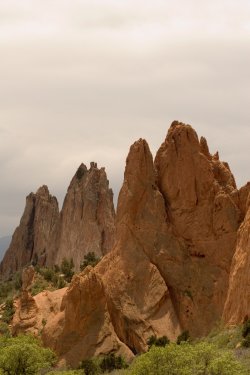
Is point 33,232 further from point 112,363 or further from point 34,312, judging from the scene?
point 112,363

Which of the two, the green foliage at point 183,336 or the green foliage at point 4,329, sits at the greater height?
the green foliage at point 4,329

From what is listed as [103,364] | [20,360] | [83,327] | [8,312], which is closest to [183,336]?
[103,364]

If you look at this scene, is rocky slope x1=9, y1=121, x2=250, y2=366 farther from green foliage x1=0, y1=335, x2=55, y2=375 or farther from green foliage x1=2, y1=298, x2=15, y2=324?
green foliage x1=0, y1=335, x2=55, y2=375

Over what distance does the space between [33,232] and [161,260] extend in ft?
213

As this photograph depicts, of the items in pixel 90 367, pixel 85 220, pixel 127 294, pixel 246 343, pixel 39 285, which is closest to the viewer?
pixel 246 343

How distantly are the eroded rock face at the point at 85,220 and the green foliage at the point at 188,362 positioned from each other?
199ft

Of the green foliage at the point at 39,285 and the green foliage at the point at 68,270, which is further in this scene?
the green foliage at the point at 68,270

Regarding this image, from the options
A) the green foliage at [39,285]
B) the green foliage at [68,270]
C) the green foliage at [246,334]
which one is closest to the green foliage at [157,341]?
the green foliage at [246,334]

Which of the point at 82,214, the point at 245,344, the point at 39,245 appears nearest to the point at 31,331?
the point at 245,344

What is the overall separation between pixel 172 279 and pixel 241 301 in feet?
43.7

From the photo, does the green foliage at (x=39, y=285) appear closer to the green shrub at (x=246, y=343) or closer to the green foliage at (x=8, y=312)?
the green foliage at (x=8, y=312)

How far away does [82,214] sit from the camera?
99688mm

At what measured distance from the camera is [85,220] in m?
98.0

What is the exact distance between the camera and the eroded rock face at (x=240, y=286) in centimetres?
4028
